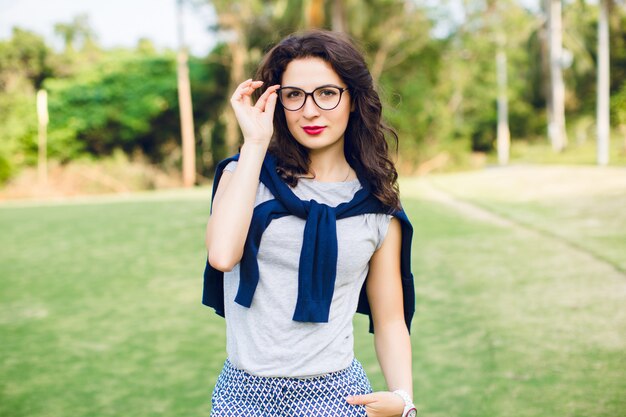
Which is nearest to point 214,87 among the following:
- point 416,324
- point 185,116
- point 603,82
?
point 185,116

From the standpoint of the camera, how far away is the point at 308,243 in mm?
1676

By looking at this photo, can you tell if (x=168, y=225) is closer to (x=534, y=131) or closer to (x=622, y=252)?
(x=622, y=252)

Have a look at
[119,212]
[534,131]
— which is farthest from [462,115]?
[119,212]

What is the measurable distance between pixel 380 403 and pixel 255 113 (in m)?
0.80

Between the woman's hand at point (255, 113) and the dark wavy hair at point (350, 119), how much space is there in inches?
3.3

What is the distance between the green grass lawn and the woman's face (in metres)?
2.35

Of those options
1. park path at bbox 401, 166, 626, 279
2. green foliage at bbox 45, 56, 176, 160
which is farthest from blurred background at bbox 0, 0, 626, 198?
park path at bbox 401, 166, 626, 279

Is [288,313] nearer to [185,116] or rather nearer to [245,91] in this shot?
[245,91]

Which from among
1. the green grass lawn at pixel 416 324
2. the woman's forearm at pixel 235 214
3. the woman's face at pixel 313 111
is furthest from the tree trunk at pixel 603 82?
the woman's forearm at pixel 235 214

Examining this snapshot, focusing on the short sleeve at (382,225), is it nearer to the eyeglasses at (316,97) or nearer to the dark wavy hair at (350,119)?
the dark wavy hair at (350,119)

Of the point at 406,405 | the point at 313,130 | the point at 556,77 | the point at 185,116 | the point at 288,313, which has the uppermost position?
the point at 556,77

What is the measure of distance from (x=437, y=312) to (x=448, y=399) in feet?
5.95

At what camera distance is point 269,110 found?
177 centimetres

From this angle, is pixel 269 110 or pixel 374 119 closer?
pixel 269 110
